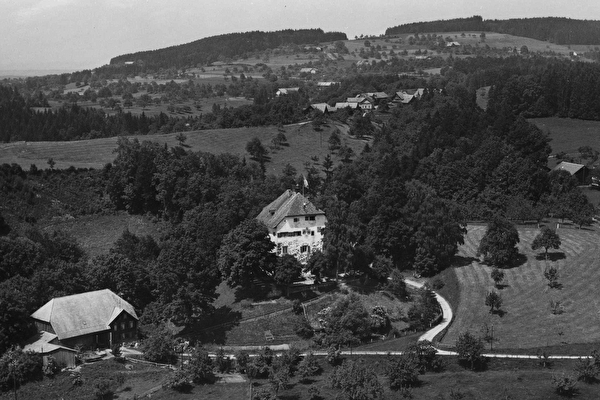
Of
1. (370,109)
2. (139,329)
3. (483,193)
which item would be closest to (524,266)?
(483,193)

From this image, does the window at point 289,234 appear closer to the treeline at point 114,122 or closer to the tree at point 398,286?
the tree at point 398,286

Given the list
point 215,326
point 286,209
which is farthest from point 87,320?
point 286,209

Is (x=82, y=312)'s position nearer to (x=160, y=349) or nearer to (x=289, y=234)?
(x=160, y=349)

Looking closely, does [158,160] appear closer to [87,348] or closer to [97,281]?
[97,281]

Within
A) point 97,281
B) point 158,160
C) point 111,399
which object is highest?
point 158,160

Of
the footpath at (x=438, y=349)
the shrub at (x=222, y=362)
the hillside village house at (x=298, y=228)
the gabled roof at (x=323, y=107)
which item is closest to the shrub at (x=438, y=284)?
the footpath at (x=438, y=349)

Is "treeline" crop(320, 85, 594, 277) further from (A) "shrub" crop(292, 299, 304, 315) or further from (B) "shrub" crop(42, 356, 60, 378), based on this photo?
(B) "shrub" crop(42, 356, 60, 378)
